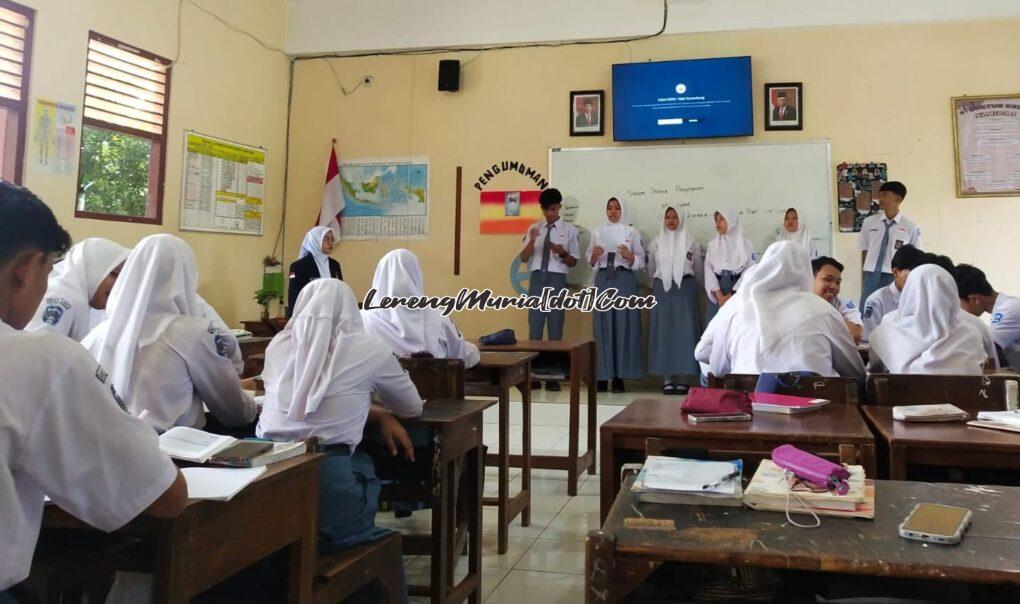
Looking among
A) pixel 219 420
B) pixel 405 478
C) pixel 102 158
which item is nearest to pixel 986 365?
pixel 405 478

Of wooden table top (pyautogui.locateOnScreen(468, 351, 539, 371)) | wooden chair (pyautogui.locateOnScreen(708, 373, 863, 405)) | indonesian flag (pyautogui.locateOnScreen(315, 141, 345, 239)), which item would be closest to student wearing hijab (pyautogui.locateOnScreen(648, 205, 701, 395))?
indonesian flag (pyautogui.locateOnScreen(315, 141, 345, 239))

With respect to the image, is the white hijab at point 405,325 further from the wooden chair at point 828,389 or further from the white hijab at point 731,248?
the white hijab at point 731,248

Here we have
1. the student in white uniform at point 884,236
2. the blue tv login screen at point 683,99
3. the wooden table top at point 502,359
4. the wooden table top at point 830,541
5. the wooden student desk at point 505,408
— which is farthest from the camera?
the blue tv login screen at point 683,99

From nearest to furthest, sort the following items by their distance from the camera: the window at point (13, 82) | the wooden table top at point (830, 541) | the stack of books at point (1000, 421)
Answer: the wooden table top at point (830, 541), the stack of books at point (1000, 421), the window at point (13, 82)

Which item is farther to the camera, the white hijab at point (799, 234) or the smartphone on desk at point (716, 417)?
the white hijab at point (799, 234)

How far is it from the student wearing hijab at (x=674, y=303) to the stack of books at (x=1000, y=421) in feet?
15.2

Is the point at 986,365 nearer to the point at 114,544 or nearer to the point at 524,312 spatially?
the point at 114,544

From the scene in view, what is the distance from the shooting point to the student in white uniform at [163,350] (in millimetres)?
1875

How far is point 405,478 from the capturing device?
2.21 m

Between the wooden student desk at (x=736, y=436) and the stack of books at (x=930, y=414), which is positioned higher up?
the stack of books at (x=930, y=414)

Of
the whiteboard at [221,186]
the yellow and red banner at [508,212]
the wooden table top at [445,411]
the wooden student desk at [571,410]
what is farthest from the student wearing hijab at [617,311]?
the wooden table top at [445,411]

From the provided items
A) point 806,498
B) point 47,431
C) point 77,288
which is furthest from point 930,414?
point 77,288

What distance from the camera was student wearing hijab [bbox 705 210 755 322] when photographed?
6.40m

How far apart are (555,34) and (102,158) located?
405 cm
